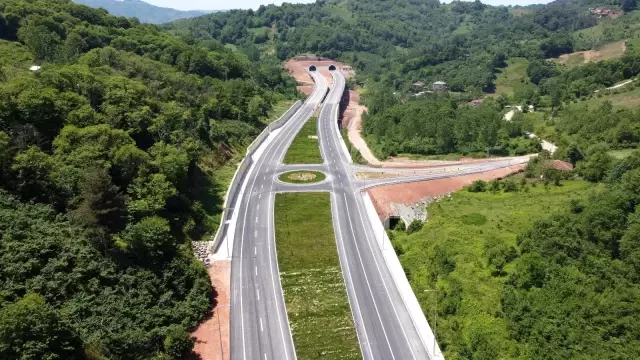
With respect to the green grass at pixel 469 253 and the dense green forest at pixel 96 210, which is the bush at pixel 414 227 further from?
the dense green forest at pixel 96 210

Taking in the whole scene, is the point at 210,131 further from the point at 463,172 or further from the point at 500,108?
the point at 500,108

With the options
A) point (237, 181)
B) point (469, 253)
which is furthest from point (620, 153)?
point (237, 181)

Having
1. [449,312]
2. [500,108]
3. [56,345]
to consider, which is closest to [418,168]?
[449,312]

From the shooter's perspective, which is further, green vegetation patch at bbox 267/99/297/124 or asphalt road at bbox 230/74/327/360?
green vegetation patch at bbox 267/99/297/124

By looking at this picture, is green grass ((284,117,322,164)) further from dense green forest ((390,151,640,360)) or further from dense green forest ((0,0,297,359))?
dense green forest ((390,151,640,360))

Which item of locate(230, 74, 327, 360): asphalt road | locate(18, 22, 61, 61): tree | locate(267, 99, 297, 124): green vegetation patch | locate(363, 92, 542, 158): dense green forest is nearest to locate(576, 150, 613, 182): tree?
locate(363, 92, 542, 158): dense green forest

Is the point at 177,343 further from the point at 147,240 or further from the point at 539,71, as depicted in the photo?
the point at 539,71
